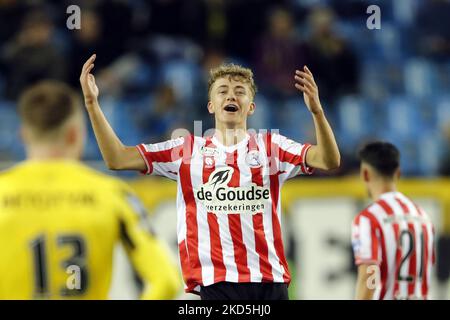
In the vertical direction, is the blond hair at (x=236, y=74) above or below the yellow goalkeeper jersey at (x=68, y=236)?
above

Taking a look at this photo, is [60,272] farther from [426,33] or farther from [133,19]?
[426,33]

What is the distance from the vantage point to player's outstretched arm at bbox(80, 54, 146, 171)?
5090mm

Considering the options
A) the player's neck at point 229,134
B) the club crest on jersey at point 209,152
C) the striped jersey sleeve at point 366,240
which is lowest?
the striped jersey sleeve at point 366,240

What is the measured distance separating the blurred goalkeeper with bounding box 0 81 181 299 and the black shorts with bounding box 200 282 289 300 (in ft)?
3.17

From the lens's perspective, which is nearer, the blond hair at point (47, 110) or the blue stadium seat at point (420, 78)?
the blond hair at point (47, 110)

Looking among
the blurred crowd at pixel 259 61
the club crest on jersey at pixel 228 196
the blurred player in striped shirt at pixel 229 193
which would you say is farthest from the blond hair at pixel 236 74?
the blurred crowd at pixel 259 61

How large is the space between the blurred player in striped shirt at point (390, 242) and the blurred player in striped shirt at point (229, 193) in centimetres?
96

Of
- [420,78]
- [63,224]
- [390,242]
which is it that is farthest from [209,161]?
[420,78]

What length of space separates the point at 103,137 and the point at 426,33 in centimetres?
941

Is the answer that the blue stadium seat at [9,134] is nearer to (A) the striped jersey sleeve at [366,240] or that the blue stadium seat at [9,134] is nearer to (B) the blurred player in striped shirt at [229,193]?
(A) the striped jersey sleeve at [366,240]

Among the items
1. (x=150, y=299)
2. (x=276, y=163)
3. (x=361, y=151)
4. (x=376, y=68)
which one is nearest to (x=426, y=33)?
(x=376, y=68)

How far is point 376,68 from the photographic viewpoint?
44.0ft

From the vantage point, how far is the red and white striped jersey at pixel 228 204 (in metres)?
5.37

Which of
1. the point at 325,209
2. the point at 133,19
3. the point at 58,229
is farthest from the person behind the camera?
the point at 133,19
